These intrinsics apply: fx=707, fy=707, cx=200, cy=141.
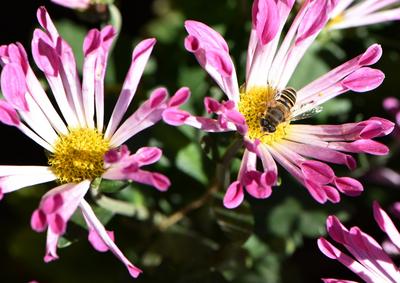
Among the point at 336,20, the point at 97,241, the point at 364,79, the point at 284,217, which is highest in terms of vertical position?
the point at 364,79

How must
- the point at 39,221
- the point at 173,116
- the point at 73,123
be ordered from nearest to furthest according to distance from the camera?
1. the point at 39,221
2. the point at 173,116
3. the point at 73,123

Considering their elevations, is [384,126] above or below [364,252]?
above

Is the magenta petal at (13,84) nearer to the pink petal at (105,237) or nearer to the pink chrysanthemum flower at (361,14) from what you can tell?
the pink petal at (105,237)

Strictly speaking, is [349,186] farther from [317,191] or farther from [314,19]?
[314,19]

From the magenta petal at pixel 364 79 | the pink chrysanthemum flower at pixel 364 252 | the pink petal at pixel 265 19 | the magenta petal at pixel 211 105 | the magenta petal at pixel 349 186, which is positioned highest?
the pink petal at pixel 265 19

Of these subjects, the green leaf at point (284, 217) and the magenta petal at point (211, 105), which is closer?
the magenta petal at point (211, 105)

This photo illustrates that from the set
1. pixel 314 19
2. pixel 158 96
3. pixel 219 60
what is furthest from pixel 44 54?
pixel 314 19

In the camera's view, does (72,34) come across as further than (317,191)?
Yes

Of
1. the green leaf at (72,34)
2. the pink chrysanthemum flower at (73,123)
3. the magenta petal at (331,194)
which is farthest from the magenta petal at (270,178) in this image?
the green leaf at (72,34)
